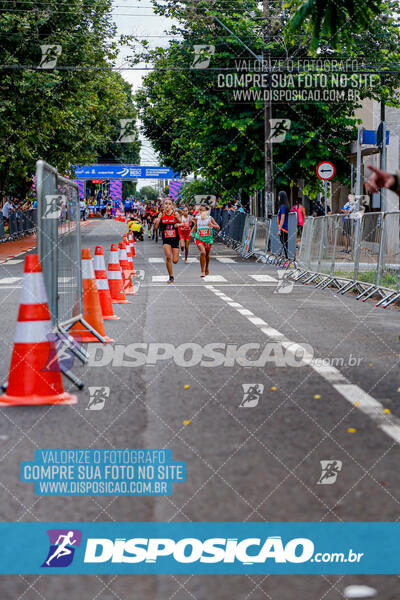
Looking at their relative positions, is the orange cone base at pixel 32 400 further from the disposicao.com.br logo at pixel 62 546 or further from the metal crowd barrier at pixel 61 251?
the disposicao.com.br logo at pixel 62 546

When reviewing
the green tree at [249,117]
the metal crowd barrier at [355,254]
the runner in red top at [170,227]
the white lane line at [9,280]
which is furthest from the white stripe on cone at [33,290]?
the green tree at [249,117]

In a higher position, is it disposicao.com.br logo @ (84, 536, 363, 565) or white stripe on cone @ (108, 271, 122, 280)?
white stripe on cone @ (108, 271, 122, 280)

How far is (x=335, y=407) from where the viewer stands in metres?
6.54

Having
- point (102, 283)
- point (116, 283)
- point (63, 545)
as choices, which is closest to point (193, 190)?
point (116, 283)

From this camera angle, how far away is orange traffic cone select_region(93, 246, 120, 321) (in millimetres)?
10977

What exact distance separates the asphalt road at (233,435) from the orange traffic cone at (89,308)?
297mm

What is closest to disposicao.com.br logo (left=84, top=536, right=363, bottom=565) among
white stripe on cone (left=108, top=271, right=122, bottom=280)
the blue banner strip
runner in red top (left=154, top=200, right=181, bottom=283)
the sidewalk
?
the blue banner strip

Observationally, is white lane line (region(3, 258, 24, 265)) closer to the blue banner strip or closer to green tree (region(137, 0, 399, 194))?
green tree (region(137, 0, 399, 194))

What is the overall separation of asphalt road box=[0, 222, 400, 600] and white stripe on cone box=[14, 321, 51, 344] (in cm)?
50

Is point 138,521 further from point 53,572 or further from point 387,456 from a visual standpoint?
point 387,456

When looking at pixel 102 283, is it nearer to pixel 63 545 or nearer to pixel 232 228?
pixel 63 545

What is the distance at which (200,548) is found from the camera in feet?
12.5

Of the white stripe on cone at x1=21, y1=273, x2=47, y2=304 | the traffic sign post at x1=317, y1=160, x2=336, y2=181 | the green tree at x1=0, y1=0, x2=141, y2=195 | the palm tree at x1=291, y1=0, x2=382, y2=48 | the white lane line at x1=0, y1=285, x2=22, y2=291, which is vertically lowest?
the white lane line at x1=0, y1=285, x2=22, y2=291

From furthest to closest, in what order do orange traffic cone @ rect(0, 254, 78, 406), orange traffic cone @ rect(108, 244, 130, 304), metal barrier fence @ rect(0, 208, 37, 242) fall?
metal barrier fence @ rect(0, 208, 37, 242), orange traffic cone @ rect(108, 244, 130, 304), orange traffic cone @ rect(0, 254, 78, 406)
